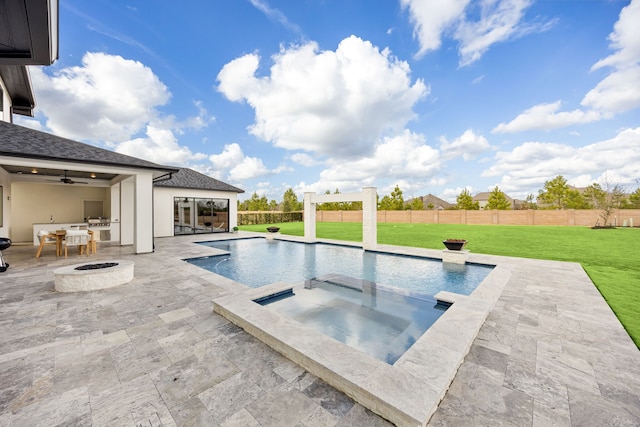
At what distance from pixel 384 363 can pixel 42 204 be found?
1842 cm

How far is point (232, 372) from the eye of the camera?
2520 millimetres

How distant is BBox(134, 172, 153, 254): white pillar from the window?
250 inches

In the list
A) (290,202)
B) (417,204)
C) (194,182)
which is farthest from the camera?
(290,202)

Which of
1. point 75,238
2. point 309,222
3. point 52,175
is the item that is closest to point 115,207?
point 52,175

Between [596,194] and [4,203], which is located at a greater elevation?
[596,194]

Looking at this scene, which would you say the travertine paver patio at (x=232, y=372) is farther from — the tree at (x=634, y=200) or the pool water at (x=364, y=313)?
the tree at (x=634, y=200)

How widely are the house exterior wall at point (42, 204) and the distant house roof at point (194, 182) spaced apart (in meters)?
3.44

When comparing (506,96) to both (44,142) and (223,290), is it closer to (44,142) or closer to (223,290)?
(223,290)

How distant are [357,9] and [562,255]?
527 inches

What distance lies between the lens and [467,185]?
3928cm

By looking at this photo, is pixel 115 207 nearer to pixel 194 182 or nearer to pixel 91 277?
pixel 194 182

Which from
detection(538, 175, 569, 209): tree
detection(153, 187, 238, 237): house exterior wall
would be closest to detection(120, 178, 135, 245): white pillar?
detection(153, 187, 238, 237): house exterior wall

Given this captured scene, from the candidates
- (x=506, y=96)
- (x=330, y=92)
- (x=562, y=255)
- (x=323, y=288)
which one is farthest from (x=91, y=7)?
(x=506, y=96)

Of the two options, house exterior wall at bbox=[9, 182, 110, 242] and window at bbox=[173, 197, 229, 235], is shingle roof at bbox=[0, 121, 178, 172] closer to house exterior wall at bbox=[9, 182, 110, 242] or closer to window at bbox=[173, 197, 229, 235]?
house exterior wall at bbox=[9, 182, 110, 242]
